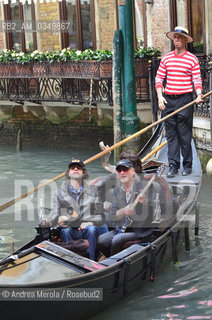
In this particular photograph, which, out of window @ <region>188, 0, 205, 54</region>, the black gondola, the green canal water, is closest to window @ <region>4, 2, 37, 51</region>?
the green canal water

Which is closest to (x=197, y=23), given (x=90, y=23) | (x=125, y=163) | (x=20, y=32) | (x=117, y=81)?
(x=117, y=81)

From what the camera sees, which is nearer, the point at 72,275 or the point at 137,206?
the point at 72,275

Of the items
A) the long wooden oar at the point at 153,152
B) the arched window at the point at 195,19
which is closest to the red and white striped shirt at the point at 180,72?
the long wooden oar at the point at 153,152

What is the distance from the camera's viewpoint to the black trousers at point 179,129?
22.8 ft

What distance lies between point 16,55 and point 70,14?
1333 mm

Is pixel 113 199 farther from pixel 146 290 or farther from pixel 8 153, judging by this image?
pixel 8 153

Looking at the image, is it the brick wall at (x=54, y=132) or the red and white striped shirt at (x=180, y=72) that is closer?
the red and white striped shirt at (x=180, y=72)

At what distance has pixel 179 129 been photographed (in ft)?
23.1

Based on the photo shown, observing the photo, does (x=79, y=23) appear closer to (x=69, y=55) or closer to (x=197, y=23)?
(x=69, y=55)

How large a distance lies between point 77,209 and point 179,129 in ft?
5.82

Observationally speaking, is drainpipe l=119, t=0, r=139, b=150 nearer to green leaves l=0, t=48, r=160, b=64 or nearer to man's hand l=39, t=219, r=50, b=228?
green leaves l=0, t=48, r=160, b=64

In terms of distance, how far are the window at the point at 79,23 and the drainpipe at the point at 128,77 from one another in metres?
2.77

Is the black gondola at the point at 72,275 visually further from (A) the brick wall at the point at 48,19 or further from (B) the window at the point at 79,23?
(A) the brick wall at the point at 48,19

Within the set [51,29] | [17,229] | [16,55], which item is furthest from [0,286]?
[51,29]
